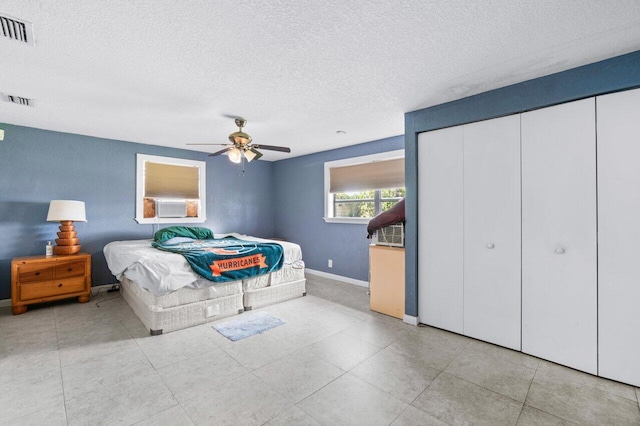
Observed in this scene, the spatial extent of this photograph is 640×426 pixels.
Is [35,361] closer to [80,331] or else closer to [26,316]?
[80,331]

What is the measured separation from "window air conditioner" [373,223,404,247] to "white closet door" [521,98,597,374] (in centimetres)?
124

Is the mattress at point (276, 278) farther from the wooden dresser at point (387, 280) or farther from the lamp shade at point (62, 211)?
the lamp shade at point (62, 211)

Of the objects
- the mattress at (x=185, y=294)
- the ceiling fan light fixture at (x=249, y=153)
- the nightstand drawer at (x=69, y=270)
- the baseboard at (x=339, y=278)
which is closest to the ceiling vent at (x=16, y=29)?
the ceiling fan light fixture at (x=249, y=153)

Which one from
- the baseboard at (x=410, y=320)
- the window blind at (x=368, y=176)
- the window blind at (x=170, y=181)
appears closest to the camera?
the baseboard at (x=410, y=320)

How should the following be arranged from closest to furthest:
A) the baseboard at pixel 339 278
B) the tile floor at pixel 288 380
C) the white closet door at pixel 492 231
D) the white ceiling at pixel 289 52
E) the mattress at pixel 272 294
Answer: the white ceiling at pixel 289 52 → the tile floor at pixel 288 380 → the white closet door at pixel 492 231 → the mattress at pixel 272 294 → the baseboard at pixel 339 278

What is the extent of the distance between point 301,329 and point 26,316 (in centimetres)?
328

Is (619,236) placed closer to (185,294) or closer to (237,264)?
(237,264)

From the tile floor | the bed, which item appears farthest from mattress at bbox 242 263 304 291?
the tile floor

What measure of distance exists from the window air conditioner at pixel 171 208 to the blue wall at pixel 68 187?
11.7 inches

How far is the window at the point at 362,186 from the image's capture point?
14.5ft

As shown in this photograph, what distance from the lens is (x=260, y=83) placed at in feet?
8.42

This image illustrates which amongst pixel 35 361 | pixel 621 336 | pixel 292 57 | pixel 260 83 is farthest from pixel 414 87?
pixel 35 361

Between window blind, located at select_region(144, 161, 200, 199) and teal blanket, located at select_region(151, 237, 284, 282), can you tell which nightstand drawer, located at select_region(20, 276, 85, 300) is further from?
window blind, located at select_region(144, 161, 200, 199)

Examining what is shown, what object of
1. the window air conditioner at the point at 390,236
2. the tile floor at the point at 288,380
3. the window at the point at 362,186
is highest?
the window at the point at 362,186
